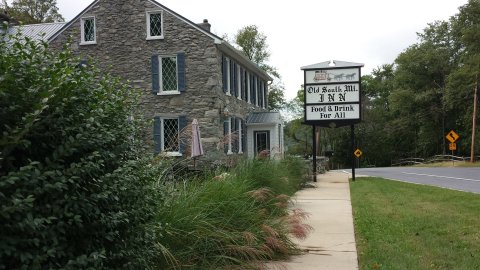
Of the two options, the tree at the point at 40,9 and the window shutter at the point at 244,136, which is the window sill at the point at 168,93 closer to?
the window shutter at the point at 244,136

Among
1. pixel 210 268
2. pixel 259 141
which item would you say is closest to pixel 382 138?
pixel 259 141

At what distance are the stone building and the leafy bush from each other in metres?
17.1

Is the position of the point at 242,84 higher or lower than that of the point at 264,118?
higher

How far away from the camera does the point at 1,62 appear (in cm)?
251

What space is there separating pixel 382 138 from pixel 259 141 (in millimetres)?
46057

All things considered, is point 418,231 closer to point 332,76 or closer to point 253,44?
point 332,76

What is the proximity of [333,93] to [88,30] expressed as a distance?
12.3m

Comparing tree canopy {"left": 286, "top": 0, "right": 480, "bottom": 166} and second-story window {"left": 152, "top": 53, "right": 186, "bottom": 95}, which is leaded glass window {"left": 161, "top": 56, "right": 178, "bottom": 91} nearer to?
second-story window {"left": 152, "top": 53, "right": 186, "bottom": 95}

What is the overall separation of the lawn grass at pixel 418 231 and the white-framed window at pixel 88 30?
51.0 ft

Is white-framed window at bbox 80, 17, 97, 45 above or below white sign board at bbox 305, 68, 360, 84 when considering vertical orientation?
above

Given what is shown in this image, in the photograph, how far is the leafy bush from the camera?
2.20 metres

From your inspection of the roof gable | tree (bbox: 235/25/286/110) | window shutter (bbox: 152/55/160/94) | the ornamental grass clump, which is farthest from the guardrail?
the ornamental grass clump

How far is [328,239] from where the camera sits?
705cm


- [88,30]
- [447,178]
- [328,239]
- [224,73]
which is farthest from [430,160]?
[328,239]
